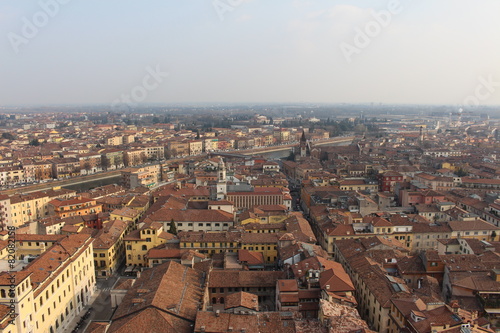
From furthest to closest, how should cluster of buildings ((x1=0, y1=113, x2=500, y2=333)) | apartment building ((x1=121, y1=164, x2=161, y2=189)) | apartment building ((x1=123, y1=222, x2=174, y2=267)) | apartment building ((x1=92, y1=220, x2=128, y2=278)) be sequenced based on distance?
apartment building ((x1=121, y1=164, x2=161, y2=189)), apartment building ((x1=123, y1=222, x2=174, y2=267)), apartment building ((x1=92, y1=220, x2=128, y2=278)), cluster of buildings ((x1=0, y1=113, x2=500, y2=333))

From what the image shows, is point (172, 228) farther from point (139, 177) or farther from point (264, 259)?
point (139, 177)

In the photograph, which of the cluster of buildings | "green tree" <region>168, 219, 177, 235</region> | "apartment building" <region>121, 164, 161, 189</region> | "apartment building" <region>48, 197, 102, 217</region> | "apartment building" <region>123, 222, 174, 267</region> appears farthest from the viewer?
"apartment building" <region>121, 164, 161, 189</region>

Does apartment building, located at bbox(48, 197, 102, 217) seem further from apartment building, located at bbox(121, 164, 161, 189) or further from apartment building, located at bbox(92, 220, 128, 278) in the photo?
apartment building, located at bbox(121, 164, 161, 189)

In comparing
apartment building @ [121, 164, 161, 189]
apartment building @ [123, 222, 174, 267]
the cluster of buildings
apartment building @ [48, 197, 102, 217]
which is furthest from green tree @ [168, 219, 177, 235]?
apartment building @ [121, 164, 161, 189]

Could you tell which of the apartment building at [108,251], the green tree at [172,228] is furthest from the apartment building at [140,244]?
the green tree at [172,228]

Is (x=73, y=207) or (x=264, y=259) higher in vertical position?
(x=73, y=207)

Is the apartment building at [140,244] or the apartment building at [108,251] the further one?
the apartment building at [140,244]

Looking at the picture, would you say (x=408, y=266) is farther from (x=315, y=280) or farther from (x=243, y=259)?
(x=243, y=259)

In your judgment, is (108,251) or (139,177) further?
(139,177)

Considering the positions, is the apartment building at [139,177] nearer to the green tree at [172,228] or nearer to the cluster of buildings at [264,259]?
the cluster of buildings at [264,259]

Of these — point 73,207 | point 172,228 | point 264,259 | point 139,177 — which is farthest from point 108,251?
point 139,177

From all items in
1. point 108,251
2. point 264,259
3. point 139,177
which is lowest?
point 264,259

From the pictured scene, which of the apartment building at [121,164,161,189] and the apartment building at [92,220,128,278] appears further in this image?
the apartment building at [121,164,161,189]
